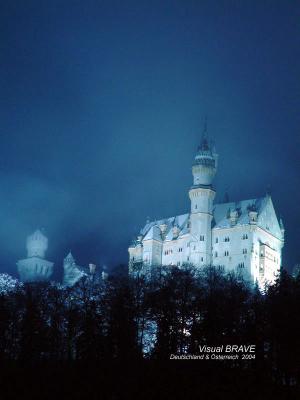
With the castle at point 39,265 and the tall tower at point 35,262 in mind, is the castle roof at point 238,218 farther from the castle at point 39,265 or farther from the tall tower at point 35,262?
the tall tower at point 35,262

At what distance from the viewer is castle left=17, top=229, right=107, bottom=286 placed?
178 metres

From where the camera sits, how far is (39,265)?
18438cm

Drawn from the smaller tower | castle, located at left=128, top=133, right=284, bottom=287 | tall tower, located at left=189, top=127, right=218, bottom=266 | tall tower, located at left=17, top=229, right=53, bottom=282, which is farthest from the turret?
tall tower, located at left=189, top=127, right=218, bottom=266

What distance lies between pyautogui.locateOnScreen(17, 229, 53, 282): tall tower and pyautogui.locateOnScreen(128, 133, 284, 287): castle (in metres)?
37.3

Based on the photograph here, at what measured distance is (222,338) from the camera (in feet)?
185

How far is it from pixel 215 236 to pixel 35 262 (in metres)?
62.1

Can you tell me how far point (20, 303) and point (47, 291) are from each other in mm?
8422

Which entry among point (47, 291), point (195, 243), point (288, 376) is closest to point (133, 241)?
point (195, 243)

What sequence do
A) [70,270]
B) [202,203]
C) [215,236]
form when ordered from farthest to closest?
[70,270]
[202,203]
[215,236]

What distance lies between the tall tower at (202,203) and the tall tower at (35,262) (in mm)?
56330

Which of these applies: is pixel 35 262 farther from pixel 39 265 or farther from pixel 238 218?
pixel 238 218

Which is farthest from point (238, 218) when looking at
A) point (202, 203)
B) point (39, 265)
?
point (39, 265)

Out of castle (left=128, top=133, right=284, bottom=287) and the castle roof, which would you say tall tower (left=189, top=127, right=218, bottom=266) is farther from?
the castle roof

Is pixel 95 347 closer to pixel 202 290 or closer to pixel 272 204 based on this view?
pixel 202 290
